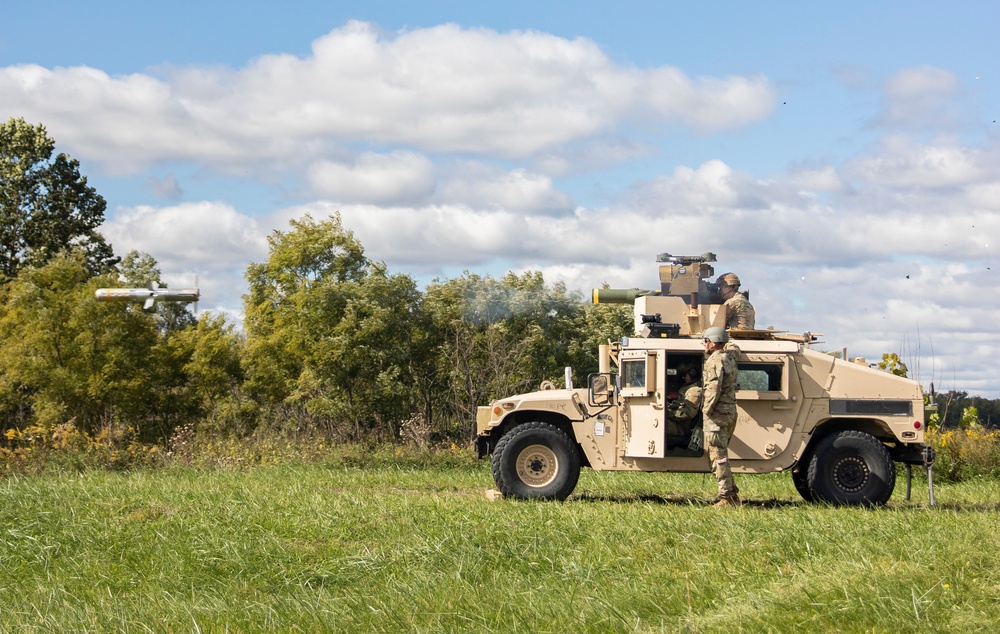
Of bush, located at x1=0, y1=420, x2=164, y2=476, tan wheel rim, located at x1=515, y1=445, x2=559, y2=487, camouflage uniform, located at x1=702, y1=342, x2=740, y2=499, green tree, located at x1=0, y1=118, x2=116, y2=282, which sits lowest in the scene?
bush, located at x1=0, y1=420, x2=164, y2=476

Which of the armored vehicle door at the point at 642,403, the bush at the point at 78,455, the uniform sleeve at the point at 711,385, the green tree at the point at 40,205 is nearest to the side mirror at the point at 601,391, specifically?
the armored vehicle door at the point at 642,403

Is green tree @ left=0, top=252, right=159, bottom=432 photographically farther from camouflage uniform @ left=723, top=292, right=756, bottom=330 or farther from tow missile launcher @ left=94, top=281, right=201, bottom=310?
camouflage uniform @ left=723, top=292, right=756, bottom=330

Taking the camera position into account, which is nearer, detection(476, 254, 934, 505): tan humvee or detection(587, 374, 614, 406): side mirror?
detection(476, 254, 934, 505): tan humvee

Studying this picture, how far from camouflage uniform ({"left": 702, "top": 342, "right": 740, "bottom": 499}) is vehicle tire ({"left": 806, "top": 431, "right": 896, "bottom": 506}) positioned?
40.6 inches

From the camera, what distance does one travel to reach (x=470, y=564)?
8273 mm

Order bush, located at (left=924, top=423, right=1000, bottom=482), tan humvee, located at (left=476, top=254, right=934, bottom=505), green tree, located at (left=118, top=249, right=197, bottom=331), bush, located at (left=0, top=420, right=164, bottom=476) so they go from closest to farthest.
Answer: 1. tan humvee, located at (left=476, top=254, right=934, bottom=505)
2. bush, located at (left=0, top=420, right=164, bottom=476)
3. bush, located at (left=924, top=423, right=1000, bottom=482)
4. green tree, located at (left=118, top=249, right=197, bottom=331)

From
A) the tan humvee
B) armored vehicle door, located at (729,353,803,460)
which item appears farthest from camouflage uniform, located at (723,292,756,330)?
armored vehicle door, located at (729,353,803,460)

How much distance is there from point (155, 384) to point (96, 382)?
9.48 ft

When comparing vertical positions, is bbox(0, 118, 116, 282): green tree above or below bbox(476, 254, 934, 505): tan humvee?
above

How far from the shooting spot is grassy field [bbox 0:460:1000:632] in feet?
21.8

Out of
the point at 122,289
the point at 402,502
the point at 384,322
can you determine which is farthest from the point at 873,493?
the point at 122,289

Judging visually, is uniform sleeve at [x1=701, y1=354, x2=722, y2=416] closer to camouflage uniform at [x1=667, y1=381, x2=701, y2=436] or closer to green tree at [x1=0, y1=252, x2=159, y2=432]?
camouflage uniform at [x1=667, y1=381, x2=701, y2=436]

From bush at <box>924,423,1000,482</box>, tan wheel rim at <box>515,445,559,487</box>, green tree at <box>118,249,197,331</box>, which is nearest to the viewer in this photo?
tan wheel rim at <box>515,445,559,487</box>

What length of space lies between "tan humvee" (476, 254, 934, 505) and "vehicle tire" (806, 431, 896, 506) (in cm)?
1
